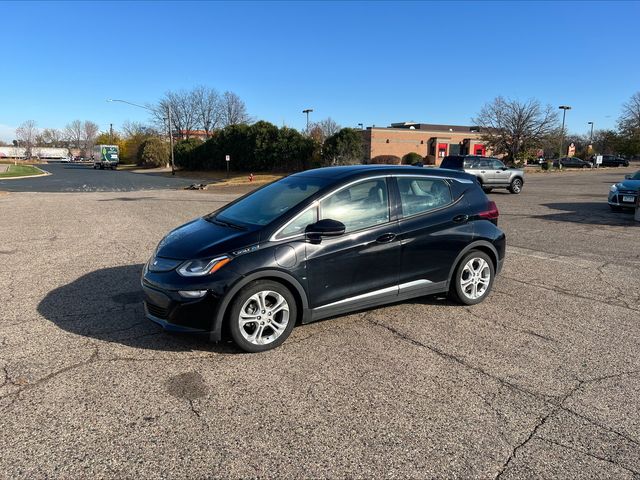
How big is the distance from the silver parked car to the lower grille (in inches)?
782

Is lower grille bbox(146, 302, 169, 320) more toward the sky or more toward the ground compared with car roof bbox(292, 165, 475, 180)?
more toward the ground

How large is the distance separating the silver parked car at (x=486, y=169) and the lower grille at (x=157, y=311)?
1986 cm

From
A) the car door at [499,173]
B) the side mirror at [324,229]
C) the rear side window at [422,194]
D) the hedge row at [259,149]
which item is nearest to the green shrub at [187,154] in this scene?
the hedge row at [259,149]

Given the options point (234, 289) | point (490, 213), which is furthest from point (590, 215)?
point (234, 289)

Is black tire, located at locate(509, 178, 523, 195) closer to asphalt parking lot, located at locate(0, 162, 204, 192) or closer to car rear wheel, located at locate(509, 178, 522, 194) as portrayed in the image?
car rear wheel, located at locate(509, 178, 522, 194)

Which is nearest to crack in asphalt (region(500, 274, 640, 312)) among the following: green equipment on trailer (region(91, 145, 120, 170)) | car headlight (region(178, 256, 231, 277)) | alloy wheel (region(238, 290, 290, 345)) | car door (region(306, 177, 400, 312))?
car door (region(306, 177, 400, 312))

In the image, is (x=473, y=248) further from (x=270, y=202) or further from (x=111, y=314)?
(x=111, y=314)

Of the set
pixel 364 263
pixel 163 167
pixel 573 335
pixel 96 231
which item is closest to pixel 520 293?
pixel 573 335

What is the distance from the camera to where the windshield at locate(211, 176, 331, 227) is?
14.7 feet

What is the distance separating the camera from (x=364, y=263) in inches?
176

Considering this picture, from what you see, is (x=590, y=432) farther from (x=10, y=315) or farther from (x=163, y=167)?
(x=163, y=167)

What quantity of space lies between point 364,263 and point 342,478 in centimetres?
224

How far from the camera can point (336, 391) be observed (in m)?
3.44

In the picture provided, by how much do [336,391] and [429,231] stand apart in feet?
7.19
